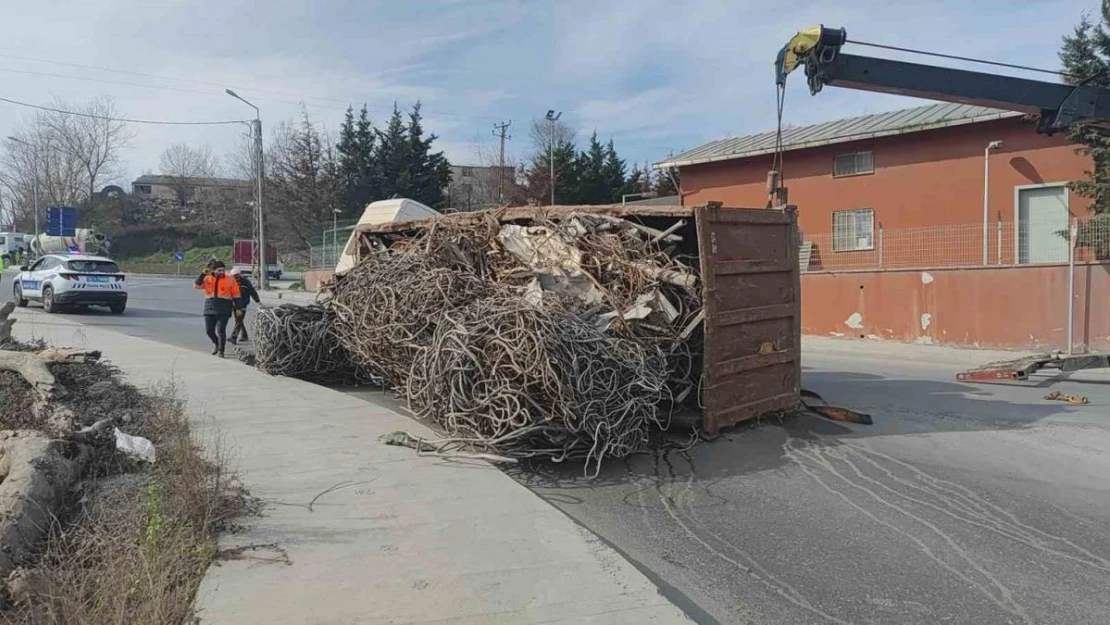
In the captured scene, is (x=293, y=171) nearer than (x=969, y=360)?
No

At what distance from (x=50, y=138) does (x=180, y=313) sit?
2608 inches

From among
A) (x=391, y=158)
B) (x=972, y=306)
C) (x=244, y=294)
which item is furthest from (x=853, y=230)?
(x=391, y=158)

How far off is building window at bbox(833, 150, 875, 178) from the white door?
4.17 meters

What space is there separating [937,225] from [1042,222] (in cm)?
→ 250

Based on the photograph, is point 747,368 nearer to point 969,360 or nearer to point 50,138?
point 969,360

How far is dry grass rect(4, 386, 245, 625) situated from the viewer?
3.78 meters

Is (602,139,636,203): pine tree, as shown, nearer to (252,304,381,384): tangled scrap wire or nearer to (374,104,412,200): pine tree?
(374,104,412,200): pine tree

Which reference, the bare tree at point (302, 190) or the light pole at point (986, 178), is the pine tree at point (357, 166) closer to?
the bare tree at point (302, 190)

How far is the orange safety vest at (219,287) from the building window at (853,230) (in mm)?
17277

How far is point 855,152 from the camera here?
80.6 feet

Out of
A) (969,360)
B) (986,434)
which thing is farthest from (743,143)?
(986,434)

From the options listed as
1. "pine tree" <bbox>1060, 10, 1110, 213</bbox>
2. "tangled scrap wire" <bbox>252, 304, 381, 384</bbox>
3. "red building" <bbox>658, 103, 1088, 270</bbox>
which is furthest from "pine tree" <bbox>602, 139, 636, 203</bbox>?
"tangled scrap wire" <bbox>252, 304, 381, 384</bbox>

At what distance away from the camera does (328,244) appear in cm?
4253

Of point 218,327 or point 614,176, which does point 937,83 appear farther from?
point 614,176
